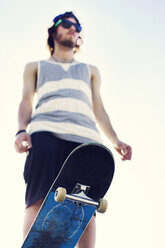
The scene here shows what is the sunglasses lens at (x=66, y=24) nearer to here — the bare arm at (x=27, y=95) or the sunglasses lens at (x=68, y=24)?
the sunglasses lens at (x=68, y=24)

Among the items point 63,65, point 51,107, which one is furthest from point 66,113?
point 63,65

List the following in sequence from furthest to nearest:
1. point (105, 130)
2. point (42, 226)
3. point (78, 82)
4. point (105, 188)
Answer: point (105, 130), point (78, 82), point (105, 188), point (42, 226)

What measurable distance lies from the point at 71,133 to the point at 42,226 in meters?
0.82

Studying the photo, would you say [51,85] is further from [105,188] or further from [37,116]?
[105,188]

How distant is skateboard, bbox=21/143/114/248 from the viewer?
2562 millimetres

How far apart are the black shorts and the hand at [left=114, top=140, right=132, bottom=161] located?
0.51 m

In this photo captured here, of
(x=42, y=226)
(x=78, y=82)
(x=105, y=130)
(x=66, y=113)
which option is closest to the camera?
(x=42, y=226)

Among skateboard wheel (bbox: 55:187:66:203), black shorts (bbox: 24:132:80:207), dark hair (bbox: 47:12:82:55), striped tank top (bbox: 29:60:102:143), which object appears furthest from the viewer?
dark hair (bbox: 47:12:82:55)

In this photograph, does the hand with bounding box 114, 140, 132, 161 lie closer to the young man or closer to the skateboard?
the young man

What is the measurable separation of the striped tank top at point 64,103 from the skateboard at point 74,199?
12.1 inches

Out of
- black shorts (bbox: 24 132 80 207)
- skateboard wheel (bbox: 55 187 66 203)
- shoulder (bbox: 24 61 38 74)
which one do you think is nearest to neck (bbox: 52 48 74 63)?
shoulder (bbox: 24 61 38 74)

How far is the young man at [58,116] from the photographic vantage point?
273 cm

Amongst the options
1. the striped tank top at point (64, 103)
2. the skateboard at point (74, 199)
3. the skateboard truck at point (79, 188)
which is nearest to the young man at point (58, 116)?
the striped tank top at point (64, 103)

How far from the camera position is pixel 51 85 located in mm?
3109
